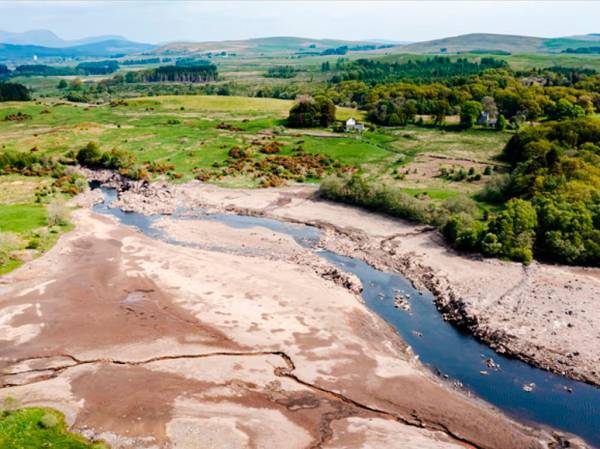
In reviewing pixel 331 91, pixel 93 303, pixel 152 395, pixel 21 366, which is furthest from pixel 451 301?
pixel 331 91

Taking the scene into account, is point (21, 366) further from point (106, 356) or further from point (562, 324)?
point (562, 324)

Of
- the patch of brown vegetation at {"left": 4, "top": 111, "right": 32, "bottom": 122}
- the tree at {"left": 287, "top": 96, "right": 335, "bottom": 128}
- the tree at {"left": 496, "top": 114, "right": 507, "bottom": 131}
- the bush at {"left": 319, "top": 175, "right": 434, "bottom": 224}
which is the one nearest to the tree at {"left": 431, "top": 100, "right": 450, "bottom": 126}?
the tree at {"left": 496, "top": 114, "right": 507, "bottom": 131}

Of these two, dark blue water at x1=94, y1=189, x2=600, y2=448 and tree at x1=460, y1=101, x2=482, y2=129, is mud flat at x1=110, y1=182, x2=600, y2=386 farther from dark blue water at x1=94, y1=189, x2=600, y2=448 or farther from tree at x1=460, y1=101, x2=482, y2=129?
tree at x1=460, y1=101, x2=482, y2=129

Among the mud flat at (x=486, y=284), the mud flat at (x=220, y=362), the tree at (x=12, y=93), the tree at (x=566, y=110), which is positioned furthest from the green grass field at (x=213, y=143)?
the tree at (x=12, y=93)

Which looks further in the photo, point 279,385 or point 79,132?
point 79,132

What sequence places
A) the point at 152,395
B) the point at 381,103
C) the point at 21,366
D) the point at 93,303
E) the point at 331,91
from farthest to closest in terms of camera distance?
1. the point at 331,91
2. the point at 381,103
3. the point at 93,303
4. the point at 21,366
5. the point at 152,395
